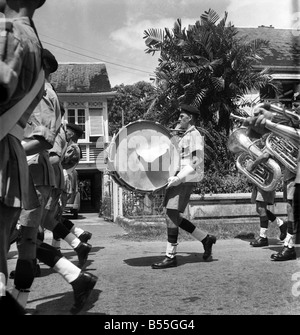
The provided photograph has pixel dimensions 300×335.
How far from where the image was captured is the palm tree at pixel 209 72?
5301 millimetres

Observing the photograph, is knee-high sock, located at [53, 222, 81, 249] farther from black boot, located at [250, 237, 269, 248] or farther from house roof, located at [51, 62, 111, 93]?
house roof, located at [51, 62, 111, 93]

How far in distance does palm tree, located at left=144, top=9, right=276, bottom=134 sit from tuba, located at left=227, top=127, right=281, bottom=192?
2.69 feet

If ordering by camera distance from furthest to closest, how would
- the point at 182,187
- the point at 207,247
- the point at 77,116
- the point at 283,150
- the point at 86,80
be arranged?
the point at 86,80 → the point at 77,116 → the point at 283,150 → the point at 207,247 → the point at 182,187

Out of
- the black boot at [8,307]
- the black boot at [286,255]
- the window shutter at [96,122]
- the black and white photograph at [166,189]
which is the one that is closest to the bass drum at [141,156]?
the black and white photograph at [166,189]

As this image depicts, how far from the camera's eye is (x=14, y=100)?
72.9 inches

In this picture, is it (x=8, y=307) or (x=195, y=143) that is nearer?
(x=8, y=307)

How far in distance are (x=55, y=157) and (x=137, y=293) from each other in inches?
53.2

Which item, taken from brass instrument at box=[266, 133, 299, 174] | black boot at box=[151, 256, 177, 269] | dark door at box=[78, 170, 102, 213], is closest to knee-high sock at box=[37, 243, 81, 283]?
black boot at box=[151, 256, 177, 269]

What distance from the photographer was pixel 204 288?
3592 millimetres

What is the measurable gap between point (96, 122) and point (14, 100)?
58.7ft

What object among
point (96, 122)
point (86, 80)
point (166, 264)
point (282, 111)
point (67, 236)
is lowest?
point (166, 264)

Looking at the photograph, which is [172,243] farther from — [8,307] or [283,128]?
[8,307]

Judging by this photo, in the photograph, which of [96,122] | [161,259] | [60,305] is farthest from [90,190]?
[60,305]
